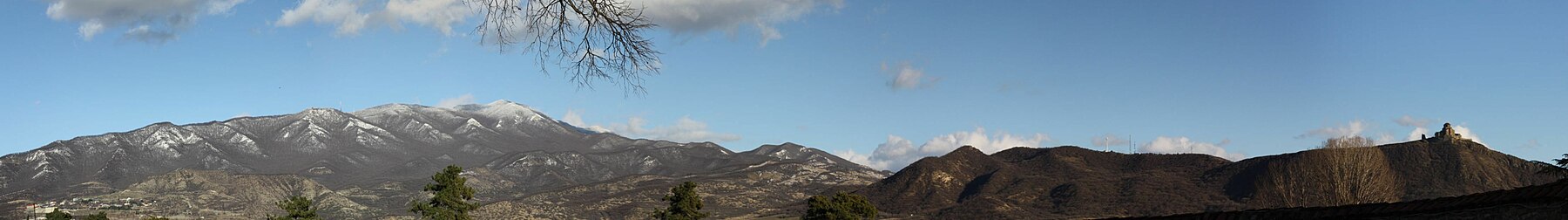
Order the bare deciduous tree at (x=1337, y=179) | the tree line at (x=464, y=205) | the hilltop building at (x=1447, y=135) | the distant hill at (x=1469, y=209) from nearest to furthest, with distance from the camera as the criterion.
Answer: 1. the distant hill at (x=1469, y=209)
2. the tree line at (x=464, y=205)
3. the bare deciduous tree at (x=1337, y=179)
4. the hilltop building at (x=1447, y=135)

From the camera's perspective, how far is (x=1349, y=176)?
95750 millimetres

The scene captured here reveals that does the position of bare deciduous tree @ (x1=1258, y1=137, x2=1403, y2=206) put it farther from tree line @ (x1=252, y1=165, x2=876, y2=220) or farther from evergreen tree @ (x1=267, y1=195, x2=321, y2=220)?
evergreen tree @ (x1=267, y1=195, x2=321, y2=220)

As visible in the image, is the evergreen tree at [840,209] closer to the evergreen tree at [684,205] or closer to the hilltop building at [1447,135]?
the evergreen tree at [684,205]

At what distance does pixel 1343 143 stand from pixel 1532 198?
104 meters

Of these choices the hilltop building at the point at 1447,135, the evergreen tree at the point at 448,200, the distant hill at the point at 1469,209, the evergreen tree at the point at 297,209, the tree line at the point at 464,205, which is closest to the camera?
the distant hill at the point at 1469,209

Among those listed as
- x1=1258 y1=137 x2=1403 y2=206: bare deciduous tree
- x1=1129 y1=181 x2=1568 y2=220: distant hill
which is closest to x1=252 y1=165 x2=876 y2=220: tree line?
x1=1258 y1=137 x2=1403 y2=206: bare deciduous tree

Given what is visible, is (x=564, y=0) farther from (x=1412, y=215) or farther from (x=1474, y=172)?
(x=1474, y=172)

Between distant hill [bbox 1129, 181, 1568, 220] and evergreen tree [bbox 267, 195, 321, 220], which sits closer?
distant hill [bbox 1129, 181, 1568, 220]

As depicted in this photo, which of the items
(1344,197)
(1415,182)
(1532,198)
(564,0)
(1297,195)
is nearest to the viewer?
(1532,198)

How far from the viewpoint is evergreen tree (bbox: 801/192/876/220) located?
94500mm

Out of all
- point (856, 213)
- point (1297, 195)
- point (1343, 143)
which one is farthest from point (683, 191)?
point (1343, 143)

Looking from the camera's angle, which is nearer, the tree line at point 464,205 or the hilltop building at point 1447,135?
the tree line at point 464,205

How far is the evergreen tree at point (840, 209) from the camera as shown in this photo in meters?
94.5

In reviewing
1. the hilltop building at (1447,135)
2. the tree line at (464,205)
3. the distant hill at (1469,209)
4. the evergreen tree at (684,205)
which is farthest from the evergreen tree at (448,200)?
the hilltop building at (1447,135)
